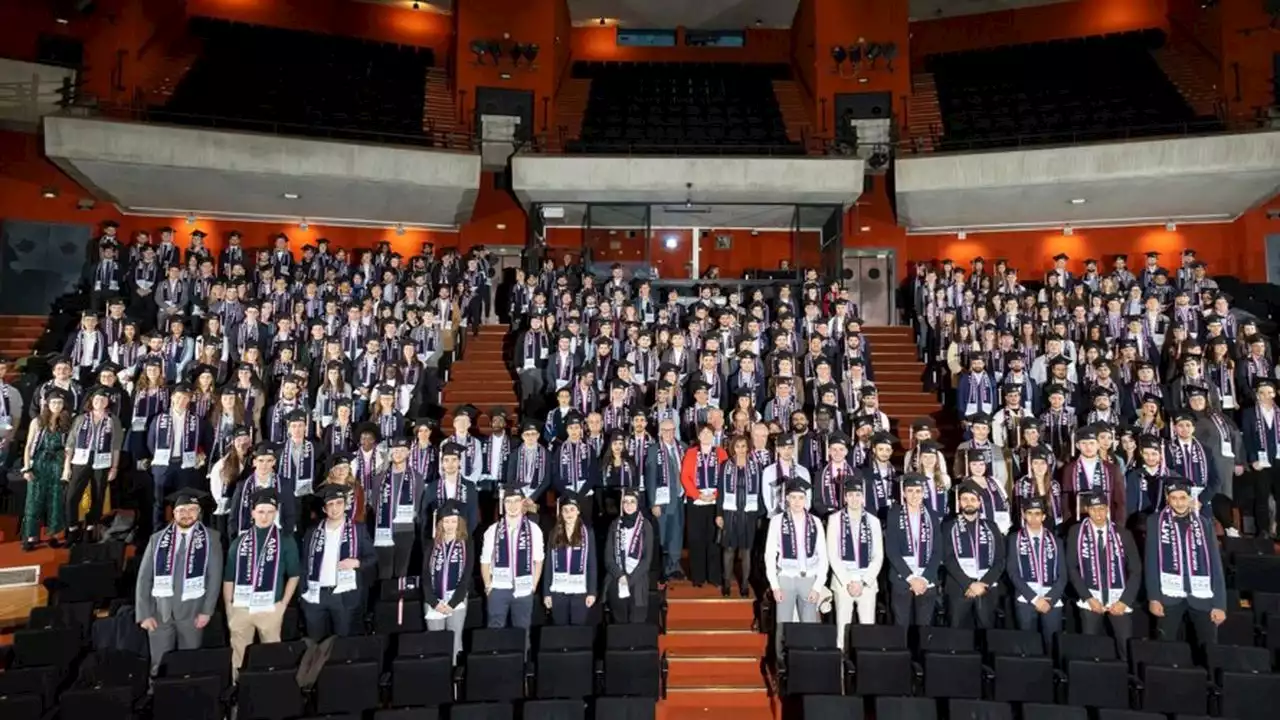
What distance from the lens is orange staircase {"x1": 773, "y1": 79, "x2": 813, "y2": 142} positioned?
19.5m

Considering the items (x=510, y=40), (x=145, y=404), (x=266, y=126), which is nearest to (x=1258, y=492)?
(x=145, y=404)

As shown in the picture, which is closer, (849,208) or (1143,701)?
(1143,701)

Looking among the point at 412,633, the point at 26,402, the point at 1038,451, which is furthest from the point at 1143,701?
the point at 26,402

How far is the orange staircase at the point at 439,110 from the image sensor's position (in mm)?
17938

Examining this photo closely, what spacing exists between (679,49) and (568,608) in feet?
67.7

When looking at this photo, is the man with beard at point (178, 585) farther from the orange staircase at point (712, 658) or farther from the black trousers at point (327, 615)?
the orange staircase at point (712, 658)

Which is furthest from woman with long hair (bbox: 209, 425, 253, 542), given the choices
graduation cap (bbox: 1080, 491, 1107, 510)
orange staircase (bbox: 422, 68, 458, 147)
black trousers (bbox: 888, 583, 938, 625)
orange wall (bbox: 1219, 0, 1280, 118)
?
orange wall (bbox: 1219, 0, 1280, 118)

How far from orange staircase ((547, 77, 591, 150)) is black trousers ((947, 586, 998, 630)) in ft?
46.4

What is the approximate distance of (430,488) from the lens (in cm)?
726

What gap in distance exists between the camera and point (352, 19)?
73.9 feet

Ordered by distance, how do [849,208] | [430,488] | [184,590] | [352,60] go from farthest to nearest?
[352,60], [849,208], [430,488], [184,590]

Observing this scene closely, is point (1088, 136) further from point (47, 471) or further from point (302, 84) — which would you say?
point (47, 471)

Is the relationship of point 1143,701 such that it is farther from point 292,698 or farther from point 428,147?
point 428,147

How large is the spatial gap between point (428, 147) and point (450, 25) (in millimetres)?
8506
